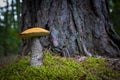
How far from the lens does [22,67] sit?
3.68 m

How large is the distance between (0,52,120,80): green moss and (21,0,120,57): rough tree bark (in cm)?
44

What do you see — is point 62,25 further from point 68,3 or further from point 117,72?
point 117,72

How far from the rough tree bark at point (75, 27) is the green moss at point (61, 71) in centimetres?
44

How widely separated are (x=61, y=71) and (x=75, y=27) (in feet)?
4.36

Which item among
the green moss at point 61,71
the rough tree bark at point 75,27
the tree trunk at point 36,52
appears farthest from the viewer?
the rough tree bark at point 75,27

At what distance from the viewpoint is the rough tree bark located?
4.33 meters

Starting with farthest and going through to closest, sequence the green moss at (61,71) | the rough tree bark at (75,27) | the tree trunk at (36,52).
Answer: the rough tree bark at (75,27) < the tree trunk at (36,52) < the green moss at (61,71)

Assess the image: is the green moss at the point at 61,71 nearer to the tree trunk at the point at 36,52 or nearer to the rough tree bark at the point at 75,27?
the tree trunk at the point at 36,52

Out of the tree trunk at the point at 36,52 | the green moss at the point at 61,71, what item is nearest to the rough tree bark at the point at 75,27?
the green moss at the point at 61,71

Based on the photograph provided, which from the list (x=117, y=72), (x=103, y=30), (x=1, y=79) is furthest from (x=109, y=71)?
(x=1, y=79)

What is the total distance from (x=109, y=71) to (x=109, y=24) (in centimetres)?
152

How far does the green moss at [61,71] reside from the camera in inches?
133

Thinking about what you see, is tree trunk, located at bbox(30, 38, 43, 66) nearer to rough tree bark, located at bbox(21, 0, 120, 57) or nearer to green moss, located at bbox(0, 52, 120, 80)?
green moss, located at bbox(0, 52, 120, 80)

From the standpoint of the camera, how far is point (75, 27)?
176 inches
